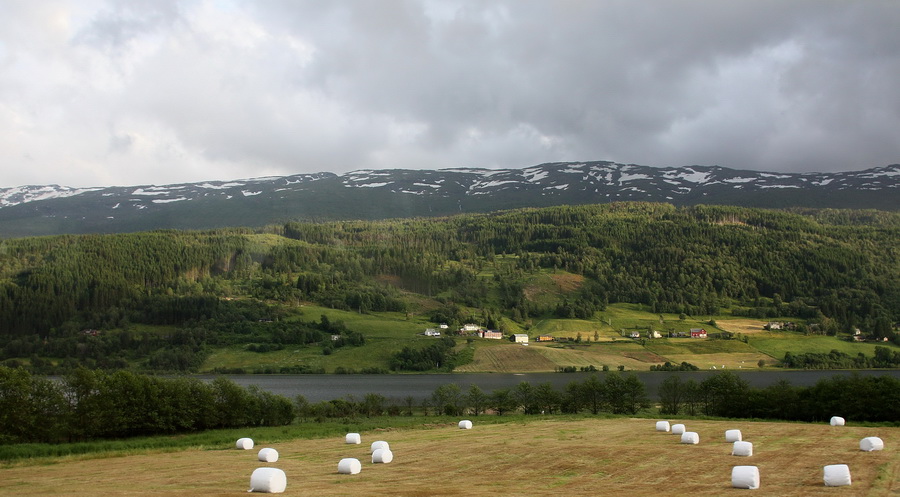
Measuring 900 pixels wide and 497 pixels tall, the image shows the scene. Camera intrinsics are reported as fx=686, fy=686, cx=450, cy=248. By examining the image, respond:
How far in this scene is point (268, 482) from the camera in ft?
79.7

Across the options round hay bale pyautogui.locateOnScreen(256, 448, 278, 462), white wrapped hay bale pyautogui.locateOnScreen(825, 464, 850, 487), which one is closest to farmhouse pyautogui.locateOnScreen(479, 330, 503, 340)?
round hay bale pyautogui.locateOnScreen(256, 448, 278, 462)

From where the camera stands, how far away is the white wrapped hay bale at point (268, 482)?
79.7ft

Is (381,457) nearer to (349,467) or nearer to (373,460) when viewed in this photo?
(373,460)

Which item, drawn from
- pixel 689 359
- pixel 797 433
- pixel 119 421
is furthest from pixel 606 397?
pixel 689 359

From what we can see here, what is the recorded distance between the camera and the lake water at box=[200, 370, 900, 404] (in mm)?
108250

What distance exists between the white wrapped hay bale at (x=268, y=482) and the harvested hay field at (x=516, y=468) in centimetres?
43

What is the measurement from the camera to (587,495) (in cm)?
2400

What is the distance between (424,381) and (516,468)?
98424 mm

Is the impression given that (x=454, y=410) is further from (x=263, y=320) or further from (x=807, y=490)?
(x=263, y=320)

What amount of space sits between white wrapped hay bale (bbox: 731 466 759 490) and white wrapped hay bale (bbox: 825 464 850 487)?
8.65 ft

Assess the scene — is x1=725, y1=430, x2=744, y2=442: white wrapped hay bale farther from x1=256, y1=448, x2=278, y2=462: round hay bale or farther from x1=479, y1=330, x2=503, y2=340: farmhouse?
x1=479, y1=330, x2=503, y2=340: farmhouse

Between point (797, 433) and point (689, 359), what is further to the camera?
point (689, 359)

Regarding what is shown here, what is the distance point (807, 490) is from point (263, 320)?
15660 centimetres

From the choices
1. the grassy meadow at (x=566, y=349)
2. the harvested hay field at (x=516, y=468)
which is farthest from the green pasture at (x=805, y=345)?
the harvested hay field at (x=516, y=468)
